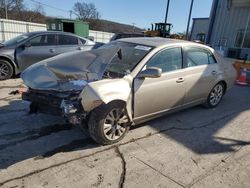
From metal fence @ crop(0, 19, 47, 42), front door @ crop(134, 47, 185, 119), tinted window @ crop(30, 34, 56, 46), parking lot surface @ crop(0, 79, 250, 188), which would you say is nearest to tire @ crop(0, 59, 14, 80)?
tinted window @ crop(30, 34, 56, 46)

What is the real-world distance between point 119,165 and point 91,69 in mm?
1607

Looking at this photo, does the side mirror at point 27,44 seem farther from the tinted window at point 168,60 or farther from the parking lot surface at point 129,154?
the tinted window at point 168,60

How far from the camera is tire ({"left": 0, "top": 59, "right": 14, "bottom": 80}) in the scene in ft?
23.0

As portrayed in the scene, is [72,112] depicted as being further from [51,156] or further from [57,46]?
[57,46]

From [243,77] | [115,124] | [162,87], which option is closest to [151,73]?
[162,87]

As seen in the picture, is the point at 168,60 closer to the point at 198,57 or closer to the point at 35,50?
the point at 198,57

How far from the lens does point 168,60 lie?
4.21 metres

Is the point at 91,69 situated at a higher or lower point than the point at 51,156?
higher

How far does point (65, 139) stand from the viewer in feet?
12.4

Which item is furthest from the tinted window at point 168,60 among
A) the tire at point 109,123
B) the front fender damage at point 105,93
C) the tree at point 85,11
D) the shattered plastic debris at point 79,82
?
the tree at point 85,11

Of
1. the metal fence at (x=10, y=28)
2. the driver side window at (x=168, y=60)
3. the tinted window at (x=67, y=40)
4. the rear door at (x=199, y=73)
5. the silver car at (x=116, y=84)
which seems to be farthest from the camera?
the metal fence at (x=10, y=28)

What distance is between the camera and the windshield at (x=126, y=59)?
3.82 metres

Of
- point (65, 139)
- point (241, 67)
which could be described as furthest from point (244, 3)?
point (65, 139)

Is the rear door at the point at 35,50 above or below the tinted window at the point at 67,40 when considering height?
below
